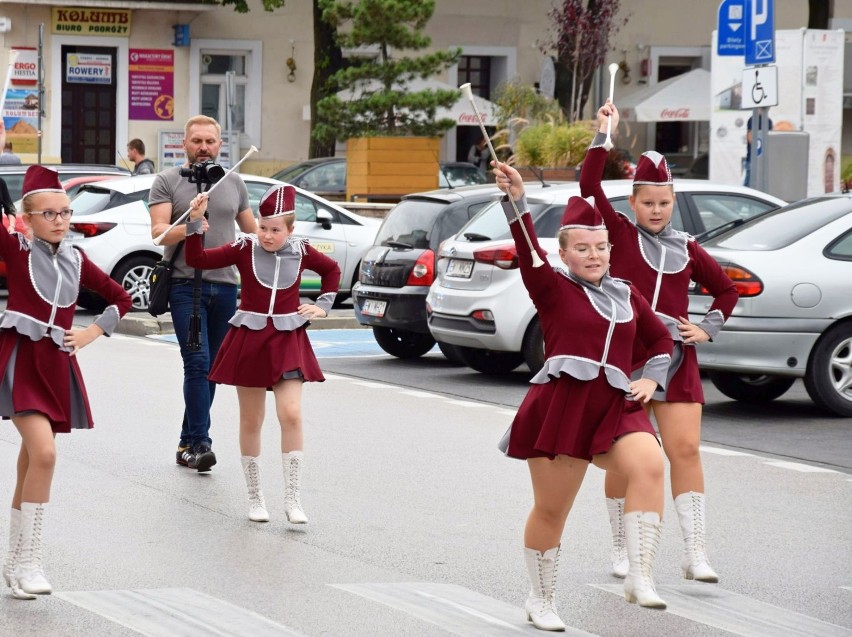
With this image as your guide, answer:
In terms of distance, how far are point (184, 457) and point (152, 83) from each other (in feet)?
95.2

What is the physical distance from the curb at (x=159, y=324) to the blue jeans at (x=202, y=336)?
26.3 ft

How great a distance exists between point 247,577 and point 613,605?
1.43 metres

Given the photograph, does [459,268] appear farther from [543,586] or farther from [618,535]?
[543,586]

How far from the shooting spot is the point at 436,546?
7477mm

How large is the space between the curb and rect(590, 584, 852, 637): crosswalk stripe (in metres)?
11.2

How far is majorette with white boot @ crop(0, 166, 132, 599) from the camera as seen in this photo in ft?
20.9

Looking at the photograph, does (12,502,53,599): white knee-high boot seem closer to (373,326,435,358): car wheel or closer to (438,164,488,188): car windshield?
(373,326,435,358): car wheel

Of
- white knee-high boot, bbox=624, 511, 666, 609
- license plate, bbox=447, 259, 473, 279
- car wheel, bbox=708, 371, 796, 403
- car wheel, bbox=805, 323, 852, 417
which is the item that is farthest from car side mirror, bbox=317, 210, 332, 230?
white knee-high boot, bbox=624, 511, 666, 609

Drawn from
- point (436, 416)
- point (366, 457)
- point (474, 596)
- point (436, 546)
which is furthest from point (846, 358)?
point (474, 596)

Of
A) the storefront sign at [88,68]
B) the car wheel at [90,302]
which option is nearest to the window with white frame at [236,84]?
the storefront sign at [88,68]

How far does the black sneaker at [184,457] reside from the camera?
9492 millimetres

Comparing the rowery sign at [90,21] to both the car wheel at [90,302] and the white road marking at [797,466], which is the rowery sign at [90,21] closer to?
the car wheel at [90,302]

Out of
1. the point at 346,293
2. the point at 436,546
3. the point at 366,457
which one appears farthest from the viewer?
the point at 346,293

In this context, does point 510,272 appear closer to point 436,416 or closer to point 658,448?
point 436,416
